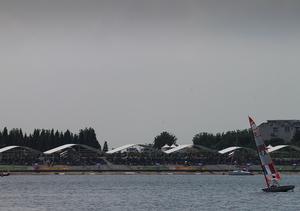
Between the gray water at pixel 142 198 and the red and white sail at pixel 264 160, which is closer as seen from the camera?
the gray water at pixel 142 198

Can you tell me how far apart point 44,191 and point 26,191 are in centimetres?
230

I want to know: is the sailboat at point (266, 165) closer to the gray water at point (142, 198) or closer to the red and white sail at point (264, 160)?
the red and white sail at point (264, 160)

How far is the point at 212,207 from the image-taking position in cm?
11769

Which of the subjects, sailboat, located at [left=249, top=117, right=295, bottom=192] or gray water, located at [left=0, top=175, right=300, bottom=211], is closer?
gray water, located at [left=0, top=175, right=300, bottom=211]

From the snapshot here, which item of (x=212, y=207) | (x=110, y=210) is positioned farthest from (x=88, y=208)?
(x=212, y=207)

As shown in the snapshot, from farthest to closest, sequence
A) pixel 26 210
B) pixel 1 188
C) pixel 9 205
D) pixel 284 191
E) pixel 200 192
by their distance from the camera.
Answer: pixel 1 188, pixel 200 192, pixel 284 191, pixel 9 205, pixel 26 210

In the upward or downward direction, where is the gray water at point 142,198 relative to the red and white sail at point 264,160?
downward

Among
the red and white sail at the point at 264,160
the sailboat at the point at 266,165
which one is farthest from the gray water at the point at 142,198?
the red and white sail at the point at 264,160

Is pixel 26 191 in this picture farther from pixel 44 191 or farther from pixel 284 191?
pixel 284 191

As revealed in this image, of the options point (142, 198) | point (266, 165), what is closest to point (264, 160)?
point (266, 165)

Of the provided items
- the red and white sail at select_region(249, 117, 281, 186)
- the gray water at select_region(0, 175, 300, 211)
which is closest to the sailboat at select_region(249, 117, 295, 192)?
the red and white sail at select_region(249, 117, 281, 186)

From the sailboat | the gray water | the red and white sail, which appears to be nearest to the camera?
the gray water

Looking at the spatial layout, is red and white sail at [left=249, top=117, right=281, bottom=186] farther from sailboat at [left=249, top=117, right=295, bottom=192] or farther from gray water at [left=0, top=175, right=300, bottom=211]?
gray water at [left=0, top=175, right=300, bottom=211]

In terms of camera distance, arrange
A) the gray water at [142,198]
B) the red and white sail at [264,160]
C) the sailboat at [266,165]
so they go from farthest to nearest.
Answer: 1. the red and white sail at [264,160]
2. the sailboat at [266,165]
3. the gray water at [142,198]
